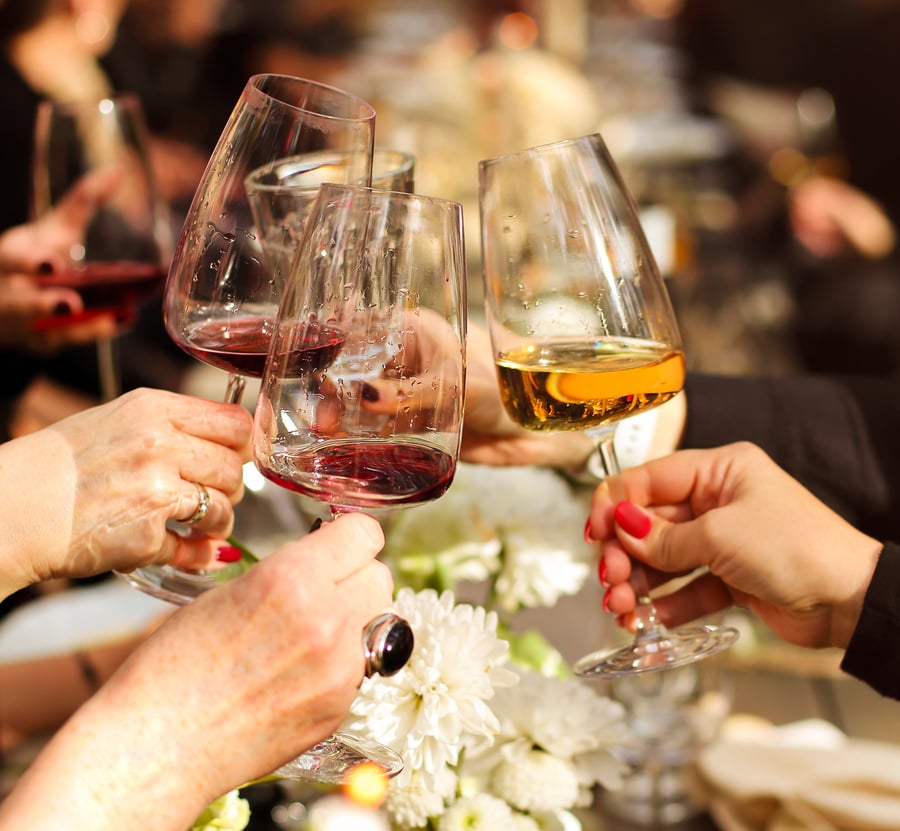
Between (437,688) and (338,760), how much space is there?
9 centimetres

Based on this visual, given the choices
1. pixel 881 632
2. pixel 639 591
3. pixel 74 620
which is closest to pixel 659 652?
pixel 639 591

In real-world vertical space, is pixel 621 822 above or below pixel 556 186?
below

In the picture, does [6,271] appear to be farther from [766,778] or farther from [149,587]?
[766,778]

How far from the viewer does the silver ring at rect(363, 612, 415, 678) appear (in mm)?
621

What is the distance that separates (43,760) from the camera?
0.57 meters

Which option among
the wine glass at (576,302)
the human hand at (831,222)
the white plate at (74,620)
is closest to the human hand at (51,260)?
the white plate at (74,620)

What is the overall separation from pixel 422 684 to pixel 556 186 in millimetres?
380

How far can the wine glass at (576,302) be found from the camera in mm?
817

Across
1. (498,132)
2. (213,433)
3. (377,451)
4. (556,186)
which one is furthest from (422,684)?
(498,132)

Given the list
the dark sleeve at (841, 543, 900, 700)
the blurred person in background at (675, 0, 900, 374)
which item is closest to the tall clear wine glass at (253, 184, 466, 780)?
the dark sleeve at (841, 543, 900, 700)

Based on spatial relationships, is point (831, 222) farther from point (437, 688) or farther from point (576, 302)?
point (437, 688)

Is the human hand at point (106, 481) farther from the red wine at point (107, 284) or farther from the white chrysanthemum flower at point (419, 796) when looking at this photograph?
the red wine at point (107, 284)

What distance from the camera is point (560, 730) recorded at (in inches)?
28.5

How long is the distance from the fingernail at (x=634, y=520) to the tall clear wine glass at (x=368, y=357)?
0.24m
